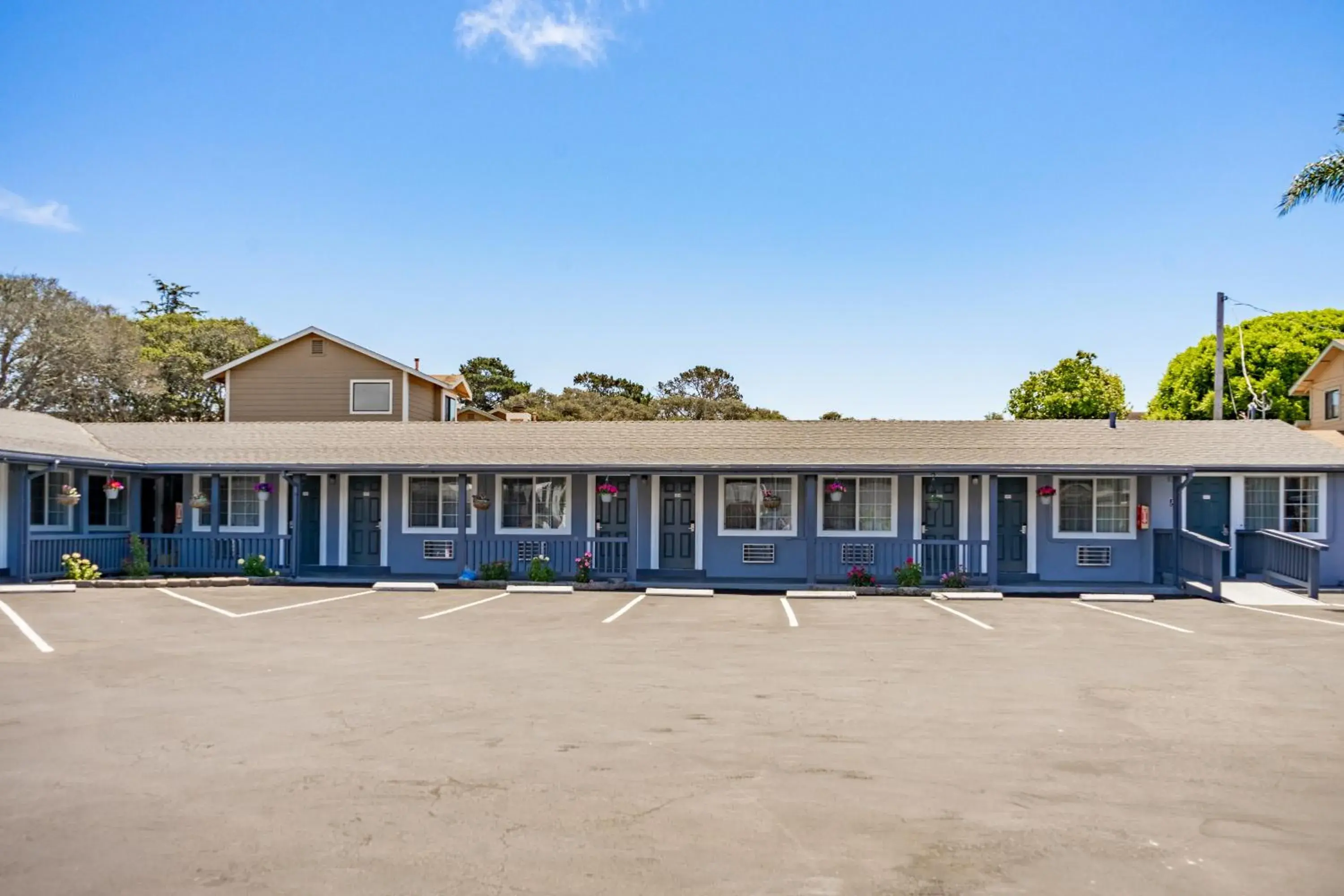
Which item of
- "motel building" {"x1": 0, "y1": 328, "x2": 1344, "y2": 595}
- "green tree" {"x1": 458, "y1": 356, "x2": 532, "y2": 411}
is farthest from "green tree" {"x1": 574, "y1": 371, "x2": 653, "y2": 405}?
"motel building" {"x1": 0, "y1": 328, "x2": 1344, "y2": 595}

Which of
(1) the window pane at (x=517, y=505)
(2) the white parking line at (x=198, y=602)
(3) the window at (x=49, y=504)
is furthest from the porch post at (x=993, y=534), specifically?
(3) the window at (x=49, y=504)

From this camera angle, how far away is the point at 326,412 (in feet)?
96.1

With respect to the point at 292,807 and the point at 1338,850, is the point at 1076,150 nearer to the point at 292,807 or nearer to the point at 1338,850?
the point at 1338,850

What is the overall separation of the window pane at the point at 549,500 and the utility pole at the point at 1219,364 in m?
19.6

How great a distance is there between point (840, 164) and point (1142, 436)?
9.63 metres

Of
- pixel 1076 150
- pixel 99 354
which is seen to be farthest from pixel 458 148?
pixel 99 354

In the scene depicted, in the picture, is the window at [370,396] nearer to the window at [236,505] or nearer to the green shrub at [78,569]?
the window at [236,505]

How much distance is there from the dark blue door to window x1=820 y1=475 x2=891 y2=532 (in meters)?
9.79

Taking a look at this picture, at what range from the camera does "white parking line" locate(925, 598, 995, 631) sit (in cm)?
1379

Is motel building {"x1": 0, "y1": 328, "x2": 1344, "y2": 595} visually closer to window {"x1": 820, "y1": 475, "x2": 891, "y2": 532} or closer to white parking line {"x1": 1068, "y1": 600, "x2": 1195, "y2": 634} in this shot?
window {"x1": 820, "y1": 475, "x2": 891, "y2": 532}

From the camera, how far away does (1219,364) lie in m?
30.4

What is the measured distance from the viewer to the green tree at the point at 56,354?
40.2 metres

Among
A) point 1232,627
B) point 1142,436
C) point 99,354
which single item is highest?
point 99,354

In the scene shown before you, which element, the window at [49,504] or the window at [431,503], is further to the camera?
the window at [431,503]
